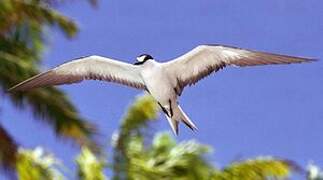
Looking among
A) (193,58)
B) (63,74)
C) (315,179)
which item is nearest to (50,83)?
(63,74)

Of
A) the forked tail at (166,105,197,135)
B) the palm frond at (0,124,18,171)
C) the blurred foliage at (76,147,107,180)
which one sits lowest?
Result: the forked tail at (166,105,197,135)

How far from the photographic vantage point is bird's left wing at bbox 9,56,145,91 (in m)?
3.01

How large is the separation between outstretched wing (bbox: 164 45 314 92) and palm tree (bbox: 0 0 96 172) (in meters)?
5.28

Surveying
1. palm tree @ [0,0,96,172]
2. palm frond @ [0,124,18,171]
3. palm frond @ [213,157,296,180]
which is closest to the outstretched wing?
palm frond @ [0,124,18,171]

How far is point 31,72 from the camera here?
30.3 feet

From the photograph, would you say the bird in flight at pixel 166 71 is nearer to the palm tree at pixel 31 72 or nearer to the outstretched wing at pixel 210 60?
the outstretched wing at pixel 210 60

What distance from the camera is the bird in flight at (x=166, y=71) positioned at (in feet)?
9.08

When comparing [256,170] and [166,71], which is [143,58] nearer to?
[166,71]

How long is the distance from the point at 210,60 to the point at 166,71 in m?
0.29

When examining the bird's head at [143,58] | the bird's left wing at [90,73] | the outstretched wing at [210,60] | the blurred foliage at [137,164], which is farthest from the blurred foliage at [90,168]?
the bird's head at [143,58]

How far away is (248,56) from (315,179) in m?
21.9

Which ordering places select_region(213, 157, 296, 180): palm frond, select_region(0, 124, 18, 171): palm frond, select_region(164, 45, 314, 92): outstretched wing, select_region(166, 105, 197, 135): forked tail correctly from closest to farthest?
select_region(166, 105, 197, 135): forked tail < select_region(164, 45, 314, 92): outstretched wing < select_region(0, 124, 18, 171): palm frond < select_region(213, 157, 296, 180): palm frond

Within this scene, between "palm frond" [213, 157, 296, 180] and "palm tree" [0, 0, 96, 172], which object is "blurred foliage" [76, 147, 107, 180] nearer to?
"palm tree" [0, 0, 96, 172]

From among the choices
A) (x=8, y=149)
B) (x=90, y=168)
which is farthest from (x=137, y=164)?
(x=8, y=149)
